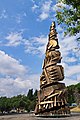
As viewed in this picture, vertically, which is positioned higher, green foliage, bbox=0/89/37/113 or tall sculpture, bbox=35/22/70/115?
green foliage, bbox=0/89/37/113

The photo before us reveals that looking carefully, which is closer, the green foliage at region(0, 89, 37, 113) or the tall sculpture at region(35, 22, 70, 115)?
the tall sculpture at region(35, 22, 70, 115)

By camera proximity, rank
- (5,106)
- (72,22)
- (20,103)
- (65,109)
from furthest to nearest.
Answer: (5,106) → (20,103) → (65,109) → (72,22)

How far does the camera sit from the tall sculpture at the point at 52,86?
121 feet

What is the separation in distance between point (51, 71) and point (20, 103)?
62.0 metres

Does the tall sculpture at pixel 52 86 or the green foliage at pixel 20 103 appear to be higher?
the green foliage at pixel 20 103

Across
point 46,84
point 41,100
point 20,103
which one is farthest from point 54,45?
point 20,103

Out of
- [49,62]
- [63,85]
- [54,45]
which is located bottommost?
[63,85]

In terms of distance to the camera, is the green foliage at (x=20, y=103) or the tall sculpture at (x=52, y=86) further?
the green foliage at (x=20, y=103)

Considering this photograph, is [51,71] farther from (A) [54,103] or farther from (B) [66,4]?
(B) [66,4]

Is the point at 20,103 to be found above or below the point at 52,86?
above

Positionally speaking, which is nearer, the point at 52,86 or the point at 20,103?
the point at 52,86

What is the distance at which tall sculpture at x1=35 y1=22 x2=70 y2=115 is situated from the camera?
36.8 meters

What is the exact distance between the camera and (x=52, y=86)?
1473 inches

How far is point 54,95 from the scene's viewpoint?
36.9m
